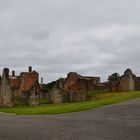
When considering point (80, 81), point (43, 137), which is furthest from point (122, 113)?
point (80, 81)

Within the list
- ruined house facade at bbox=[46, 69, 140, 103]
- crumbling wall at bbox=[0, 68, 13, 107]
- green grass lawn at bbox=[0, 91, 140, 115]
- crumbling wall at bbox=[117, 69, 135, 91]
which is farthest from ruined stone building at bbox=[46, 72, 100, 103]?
green grass lawn at bbox=[0, 91, 140, 115]

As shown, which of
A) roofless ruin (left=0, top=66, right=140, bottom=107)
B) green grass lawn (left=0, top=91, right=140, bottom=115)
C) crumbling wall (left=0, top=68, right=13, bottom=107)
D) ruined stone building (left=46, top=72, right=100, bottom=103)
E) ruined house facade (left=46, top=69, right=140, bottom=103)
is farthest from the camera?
ruined house facade (left=46, top=69, right=140, bottom=103)

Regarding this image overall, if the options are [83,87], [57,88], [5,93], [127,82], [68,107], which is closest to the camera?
[68,107]

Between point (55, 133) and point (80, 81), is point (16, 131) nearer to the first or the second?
point (55, 133)

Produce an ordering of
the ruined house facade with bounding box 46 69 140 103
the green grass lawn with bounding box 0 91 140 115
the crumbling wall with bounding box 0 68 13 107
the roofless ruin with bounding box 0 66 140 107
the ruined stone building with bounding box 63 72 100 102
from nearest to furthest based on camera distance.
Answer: the green grass lawn with bounding box 0 91 140 115 < the crumbling wall with bounding box 0 68 13 107 < the roofless ruin with bounding box 0 66 140 107 < the ruined house facade with bounding box 46 69 140 103 < the ruined stone building with bounding box 63 72 100 102

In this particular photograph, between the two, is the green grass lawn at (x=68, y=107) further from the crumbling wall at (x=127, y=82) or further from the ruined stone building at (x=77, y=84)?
the ruined stone building at (x=77, y=84)

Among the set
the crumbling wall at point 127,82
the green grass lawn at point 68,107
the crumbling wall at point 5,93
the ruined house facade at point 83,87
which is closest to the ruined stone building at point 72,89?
the ruined house facade at point 83,87

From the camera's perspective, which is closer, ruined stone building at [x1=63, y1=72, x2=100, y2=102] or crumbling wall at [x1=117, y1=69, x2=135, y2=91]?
crumbling wall at [x1=117, y1=69, x2=135, y2=91]

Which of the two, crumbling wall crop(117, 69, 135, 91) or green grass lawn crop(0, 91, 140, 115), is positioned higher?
crumbling wall crop(117, 69, 135, 91)


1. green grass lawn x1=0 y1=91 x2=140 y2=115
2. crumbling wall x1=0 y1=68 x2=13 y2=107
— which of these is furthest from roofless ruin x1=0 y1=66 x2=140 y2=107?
green grass lawn x1=0 y1=91 x2=140 y2=115

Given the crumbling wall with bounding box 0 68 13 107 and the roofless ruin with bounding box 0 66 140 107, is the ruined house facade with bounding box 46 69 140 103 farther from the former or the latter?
the crumbling wall with bounding box 0 68 13 107

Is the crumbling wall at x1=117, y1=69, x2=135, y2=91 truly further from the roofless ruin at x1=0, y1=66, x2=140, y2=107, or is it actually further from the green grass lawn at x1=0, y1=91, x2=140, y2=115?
the green grass lawn at x1=0, y1=91, x2=140, y2=115

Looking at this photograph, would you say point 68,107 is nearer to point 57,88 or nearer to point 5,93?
point 5,93

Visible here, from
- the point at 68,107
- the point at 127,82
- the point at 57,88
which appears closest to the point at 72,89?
the point at 57,88
